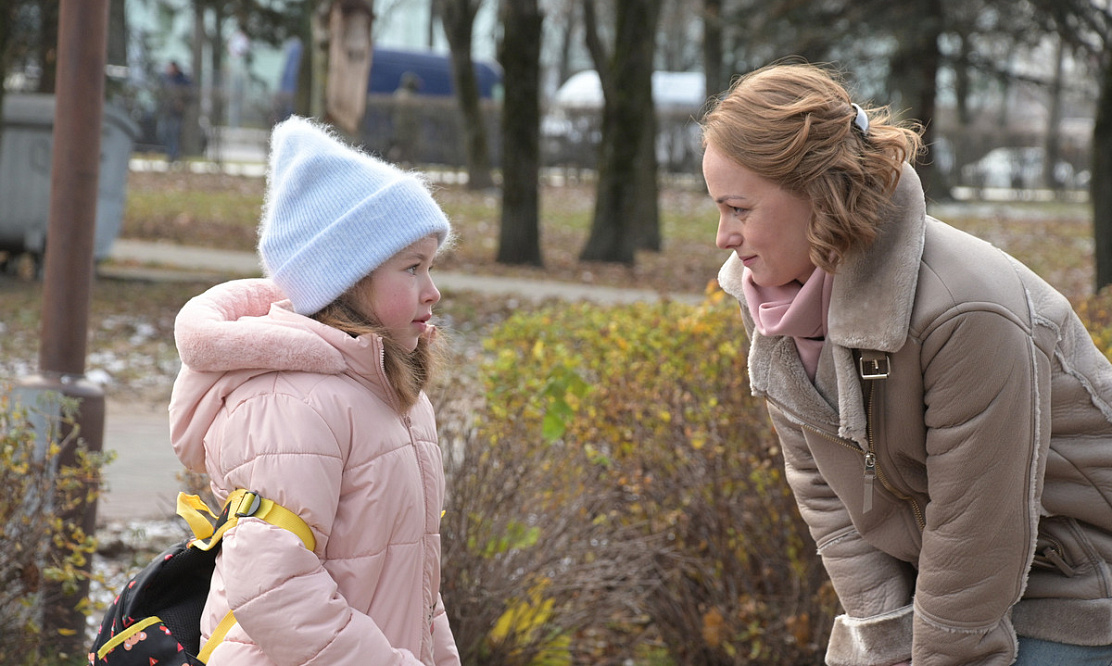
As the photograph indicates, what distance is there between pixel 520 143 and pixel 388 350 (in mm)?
11471

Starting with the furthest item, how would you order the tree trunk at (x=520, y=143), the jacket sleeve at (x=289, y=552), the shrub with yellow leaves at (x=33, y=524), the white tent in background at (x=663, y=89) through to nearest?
the white tent in background at (x=663, y=89) < the tree trunk at (x=520, y=143) < the shrub with yellow leaves at (x=33, y=524) < the jacket sleeve at (x=289, y=552)

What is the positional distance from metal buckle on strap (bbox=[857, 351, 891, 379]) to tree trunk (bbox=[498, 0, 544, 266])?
11.2 metres

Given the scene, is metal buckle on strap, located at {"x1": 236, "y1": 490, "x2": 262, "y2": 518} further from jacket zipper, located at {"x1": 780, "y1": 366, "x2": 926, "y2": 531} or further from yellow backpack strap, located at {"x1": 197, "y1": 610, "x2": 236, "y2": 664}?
jacket zipper, located at {"x1": 780, "y1": 366, "x2": 926, "y2": 531}

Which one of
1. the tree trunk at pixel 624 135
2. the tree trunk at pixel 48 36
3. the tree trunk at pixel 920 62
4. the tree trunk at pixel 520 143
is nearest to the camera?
the tree trunk at pixel 48 36

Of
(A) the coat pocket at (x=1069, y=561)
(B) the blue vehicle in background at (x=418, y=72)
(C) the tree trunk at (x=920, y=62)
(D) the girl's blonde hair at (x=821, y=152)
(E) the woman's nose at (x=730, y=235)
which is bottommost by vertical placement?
(A) the coat pocket at (x=1069, y=561)

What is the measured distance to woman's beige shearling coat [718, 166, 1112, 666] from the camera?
1.89 m

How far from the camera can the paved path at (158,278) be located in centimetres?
516

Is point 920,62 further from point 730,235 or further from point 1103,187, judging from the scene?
point 730,235

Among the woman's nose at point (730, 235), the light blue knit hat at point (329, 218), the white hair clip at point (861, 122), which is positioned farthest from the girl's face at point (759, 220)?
the light blue knit hat at point (329, 218)

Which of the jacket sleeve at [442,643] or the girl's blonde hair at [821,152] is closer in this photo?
the girl's blonde hair at [821,152]

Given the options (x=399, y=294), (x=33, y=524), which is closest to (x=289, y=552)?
(x=399, y=294)

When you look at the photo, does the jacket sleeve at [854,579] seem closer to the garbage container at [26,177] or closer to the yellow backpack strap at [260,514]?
the yellow backpack strap at [260,514]

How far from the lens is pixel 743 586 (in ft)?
11.7

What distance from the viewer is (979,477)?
6.29 feet
